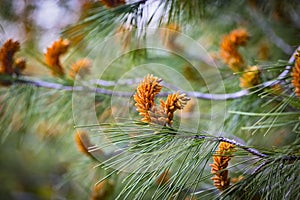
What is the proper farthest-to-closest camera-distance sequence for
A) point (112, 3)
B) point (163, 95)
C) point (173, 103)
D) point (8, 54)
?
point (8, 54), point (112, 3), point (163, 95), point (173, 103)

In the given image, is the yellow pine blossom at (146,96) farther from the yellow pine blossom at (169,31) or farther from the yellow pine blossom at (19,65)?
the yellow pine blossom at (19,65)

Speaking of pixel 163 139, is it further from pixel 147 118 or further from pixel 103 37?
pixel 103 37

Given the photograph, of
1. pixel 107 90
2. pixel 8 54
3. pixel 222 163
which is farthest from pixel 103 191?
pixel 222 163

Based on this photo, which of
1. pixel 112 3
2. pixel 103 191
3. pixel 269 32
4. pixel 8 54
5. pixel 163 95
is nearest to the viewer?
→ pixel 163 95

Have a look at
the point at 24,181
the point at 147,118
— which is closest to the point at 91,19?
the point at 147,118

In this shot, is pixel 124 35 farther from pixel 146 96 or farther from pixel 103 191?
pixel 103 191

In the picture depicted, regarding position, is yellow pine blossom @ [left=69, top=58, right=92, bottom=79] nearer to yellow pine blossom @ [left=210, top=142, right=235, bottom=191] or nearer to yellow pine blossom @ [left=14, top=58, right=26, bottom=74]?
yellow pine blossom @ [left=14, top=58, right=26, bottom=74]
